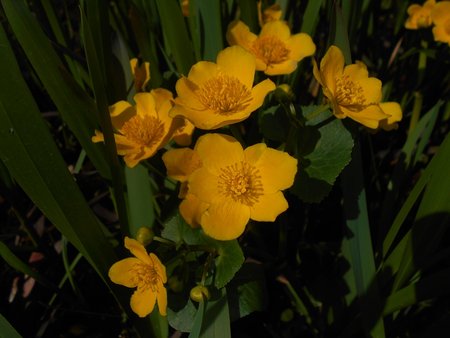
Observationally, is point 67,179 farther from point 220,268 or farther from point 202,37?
point 202,37

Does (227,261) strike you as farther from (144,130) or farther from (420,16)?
(420,16)

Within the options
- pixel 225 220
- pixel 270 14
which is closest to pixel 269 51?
pixel 270 14

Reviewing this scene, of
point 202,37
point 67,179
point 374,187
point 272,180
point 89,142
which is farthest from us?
point 374,187

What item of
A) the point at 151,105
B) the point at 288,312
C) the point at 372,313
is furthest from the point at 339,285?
the point at 151,105

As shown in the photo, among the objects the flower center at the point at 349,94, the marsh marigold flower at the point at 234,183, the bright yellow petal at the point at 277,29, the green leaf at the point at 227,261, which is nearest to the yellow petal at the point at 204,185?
the marsh marigold flower at the point at 234,183

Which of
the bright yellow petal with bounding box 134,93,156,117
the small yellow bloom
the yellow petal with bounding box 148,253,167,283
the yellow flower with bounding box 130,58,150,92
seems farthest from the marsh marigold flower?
the small yellow bloom

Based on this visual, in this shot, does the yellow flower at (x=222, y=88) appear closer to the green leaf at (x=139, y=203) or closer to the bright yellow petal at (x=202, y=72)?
the bright yellow petal at (x=202, y=72)

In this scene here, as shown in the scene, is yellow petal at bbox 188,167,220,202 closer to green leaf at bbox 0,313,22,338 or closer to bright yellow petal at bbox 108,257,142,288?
bright yellow petal at bbox 108,257,142,288
